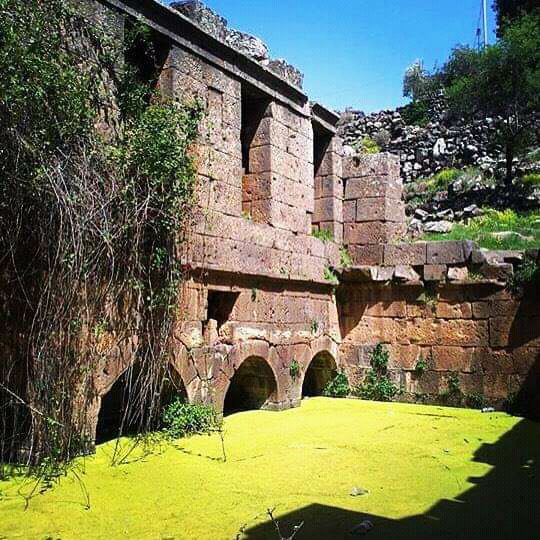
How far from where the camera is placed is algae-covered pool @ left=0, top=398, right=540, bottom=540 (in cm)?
442

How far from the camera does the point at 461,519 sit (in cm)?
455

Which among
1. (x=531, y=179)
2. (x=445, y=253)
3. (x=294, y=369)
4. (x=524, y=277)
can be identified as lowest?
(x=294, y=369)

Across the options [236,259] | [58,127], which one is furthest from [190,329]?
[58,127]

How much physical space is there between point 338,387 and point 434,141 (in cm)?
1412

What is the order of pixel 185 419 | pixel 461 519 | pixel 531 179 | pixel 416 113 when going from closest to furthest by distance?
pixel 461 519, pixel 185 419, pixel 531 179, pixel 416 113

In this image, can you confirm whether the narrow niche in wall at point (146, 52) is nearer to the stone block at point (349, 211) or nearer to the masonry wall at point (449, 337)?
the stone block at point (349, 211)

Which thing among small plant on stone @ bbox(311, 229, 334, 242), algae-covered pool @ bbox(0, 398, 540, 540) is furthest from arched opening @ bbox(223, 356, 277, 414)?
small plant on stone @ bbox(311, 229, 334, 242)

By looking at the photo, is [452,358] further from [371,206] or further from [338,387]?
[371,206]

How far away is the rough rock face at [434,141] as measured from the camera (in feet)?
69.2

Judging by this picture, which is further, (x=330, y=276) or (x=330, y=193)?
(x=330, y=193)

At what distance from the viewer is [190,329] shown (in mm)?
7406

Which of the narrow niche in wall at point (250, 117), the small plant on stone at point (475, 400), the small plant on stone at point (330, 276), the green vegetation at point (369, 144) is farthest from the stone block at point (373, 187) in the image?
the green vegetation at point (369, 144)

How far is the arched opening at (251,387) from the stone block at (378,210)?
3.56 metres

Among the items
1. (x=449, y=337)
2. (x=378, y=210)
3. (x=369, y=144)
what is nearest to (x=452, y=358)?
(x=449, y=337)
